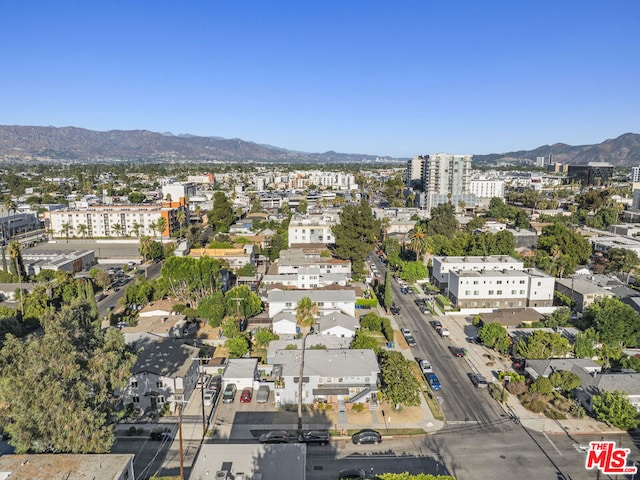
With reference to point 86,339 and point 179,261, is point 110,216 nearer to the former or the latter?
point 179,261

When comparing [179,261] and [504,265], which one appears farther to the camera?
[504,265]

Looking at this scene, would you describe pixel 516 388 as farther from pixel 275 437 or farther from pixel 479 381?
pixel 275 437

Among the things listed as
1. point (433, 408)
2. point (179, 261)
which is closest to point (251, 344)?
point (179, 261)

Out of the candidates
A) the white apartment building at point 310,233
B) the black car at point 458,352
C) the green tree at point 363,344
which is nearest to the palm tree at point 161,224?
the white apartment building at point 310,233

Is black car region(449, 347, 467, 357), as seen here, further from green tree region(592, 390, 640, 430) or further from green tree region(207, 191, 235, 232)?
green tree region(207, 191, 235, 232)

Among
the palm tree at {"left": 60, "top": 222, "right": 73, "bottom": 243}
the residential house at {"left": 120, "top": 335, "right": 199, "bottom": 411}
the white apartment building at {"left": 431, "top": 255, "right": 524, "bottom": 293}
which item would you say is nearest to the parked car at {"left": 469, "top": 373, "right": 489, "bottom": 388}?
the white apartment building at {"left": 431, "top": 255, "right": 524, "bottom": 293}
